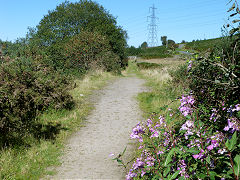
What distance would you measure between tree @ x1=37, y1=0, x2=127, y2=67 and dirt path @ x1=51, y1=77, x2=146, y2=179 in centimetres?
1668

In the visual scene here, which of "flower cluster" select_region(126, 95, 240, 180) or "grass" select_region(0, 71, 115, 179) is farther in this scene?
"grass" select_region(0, 71, 115, 179)

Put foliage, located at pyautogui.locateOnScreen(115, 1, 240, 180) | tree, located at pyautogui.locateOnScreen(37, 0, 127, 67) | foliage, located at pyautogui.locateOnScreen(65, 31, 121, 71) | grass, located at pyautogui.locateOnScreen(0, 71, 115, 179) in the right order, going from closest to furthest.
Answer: foliage, located at pyautogui.locateOnScreen(115, 1, 240, 180) < grass, located at pyautogui.locateOnScreen(0, 71, 115, 179) < foliage, located at pyautogui.locateOnScreen(65, 31, 121, 71) < tree, located at pyautogui.locateOnScreen(37, 0, 127, 67)

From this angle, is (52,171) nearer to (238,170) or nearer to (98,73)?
(238,170)

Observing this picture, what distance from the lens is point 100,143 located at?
471 centimetres

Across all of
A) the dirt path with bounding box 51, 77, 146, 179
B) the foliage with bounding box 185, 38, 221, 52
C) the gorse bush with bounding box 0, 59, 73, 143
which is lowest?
the dirt path with bounding box 51, 77, 146, 179

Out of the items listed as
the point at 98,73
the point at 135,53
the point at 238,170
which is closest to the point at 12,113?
the point at 238,170

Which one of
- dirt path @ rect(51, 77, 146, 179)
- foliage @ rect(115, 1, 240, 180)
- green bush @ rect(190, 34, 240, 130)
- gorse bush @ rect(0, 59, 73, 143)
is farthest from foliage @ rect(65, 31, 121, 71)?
foliage @ rect(115, 1, 240, 180)

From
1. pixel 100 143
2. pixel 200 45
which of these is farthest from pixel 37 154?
pixel 200 45

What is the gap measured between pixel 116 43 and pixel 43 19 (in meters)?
8.24

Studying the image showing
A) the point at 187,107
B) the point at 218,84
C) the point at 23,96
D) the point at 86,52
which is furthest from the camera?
the point at 86,52

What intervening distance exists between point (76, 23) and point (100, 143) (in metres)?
22.5

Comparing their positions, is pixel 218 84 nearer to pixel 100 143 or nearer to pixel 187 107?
pixel 187 107

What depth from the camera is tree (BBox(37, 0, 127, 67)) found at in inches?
911

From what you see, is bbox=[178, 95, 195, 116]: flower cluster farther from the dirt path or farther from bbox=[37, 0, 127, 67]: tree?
bbox=[37, 0, 127, 67]: tree
